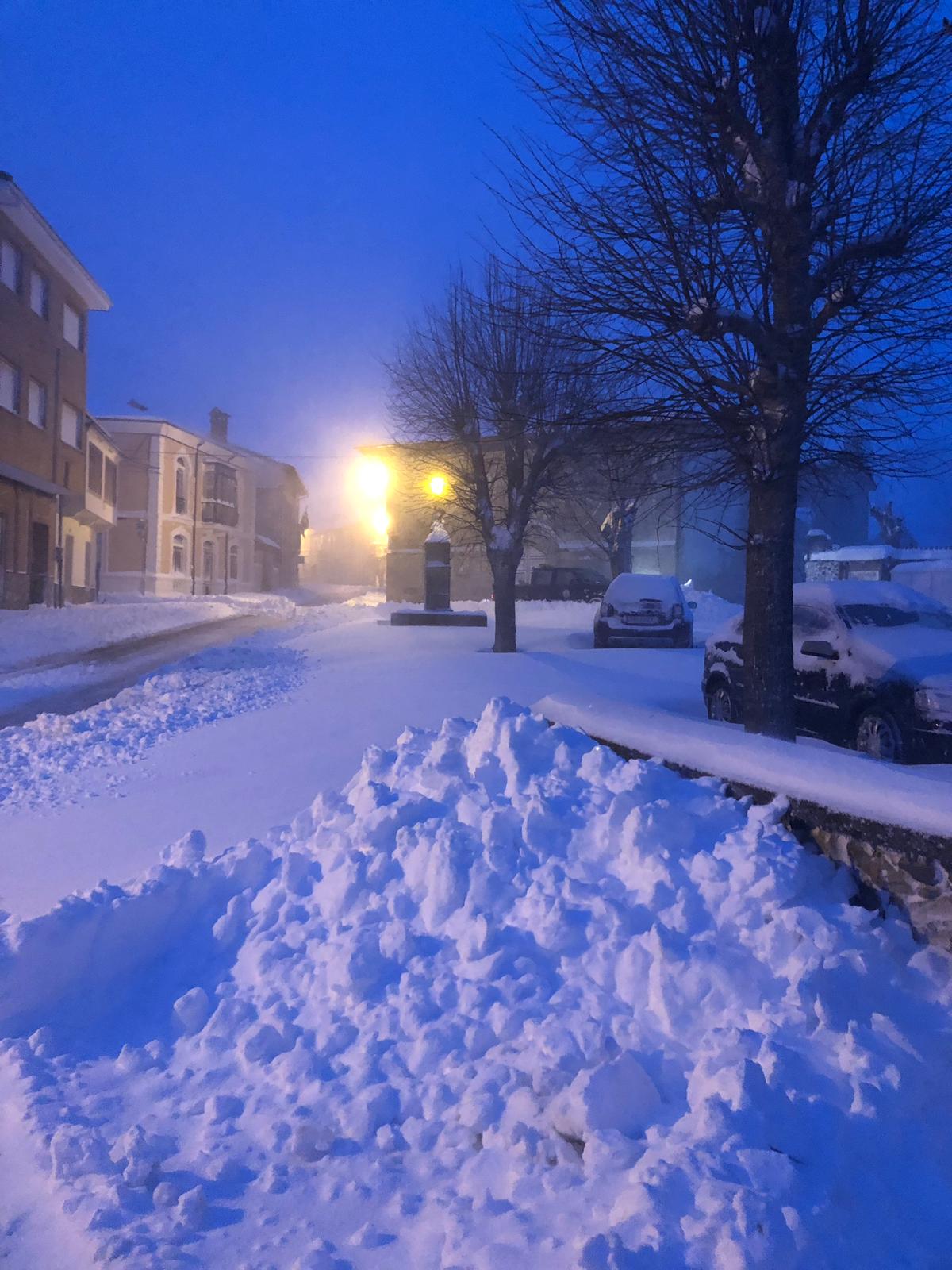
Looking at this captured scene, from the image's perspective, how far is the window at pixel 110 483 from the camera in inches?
1481

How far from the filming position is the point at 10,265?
24.9 meters

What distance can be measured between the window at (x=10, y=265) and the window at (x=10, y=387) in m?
2.19

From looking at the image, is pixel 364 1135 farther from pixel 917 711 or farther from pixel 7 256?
pixel 7 256

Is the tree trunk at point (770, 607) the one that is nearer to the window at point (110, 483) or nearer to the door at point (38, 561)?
the door at point (38, 561)

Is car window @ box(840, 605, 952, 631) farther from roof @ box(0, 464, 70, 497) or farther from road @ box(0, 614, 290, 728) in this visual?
roof @ box(0, 464, 70, 497)

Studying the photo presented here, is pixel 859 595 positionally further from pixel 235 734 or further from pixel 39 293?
pixel 39 293

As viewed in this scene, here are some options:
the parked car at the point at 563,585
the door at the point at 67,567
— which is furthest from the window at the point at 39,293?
the parked car at the point at 563,585

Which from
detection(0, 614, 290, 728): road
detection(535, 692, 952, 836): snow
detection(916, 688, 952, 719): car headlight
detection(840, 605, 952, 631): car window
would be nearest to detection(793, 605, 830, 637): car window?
detection(840, 605, 952, 631): car window

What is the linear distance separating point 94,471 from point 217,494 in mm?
15046

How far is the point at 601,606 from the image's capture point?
18.0m

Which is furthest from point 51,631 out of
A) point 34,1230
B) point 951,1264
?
point 951,1264

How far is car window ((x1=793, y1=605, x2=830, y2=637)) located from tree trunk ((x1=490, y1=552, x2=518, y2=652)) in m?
7.70

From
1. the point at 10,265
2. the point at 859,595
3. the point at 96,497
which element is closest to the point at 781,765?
the point at 859,595

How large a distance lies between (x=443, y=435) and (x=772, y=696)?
1125 cm
